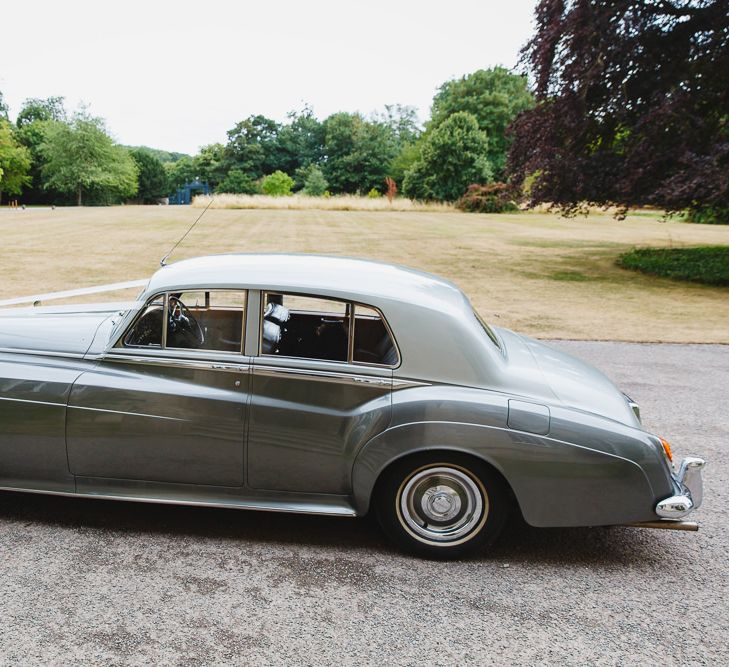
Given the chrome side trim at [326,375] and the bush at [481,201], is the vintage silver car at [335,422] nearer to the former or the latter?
the chrome side trim at [326,375]

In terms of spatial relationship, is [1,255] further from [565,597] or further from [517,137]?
[565,597]

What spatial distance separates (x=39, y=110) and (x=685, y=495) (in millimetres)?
101836

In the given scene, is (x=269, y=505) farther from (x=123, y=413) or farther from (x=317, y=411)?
→ (x=123, y=413)

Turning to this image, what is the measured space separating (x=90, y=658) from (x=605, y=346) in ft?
24.9

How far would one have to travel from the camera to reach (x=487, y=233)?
28312 mm

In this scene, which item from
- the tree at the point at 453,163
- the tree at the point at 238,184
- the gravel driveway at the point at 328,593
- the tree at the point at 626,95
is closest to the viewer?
the gravel driveway at the point at 328,593

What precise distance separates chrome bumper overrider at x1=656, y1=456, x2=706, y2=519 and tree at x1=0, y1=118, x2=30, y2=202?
229 feet

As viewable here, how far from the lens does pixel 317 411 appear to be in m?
3.36

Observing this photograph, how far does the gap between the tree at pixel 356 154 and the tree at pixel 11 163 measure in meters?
29.4

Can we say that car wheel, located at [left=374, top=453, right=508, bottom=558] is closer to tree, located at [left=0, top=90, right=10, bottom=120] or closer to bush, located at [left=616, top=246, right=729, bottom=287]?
bush, located at [left=616, top=246, right=729, bottom=287]

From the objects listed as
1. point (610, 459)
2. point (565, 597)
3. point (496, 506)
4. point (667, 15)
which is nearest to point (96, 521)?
A: point (496, 506)

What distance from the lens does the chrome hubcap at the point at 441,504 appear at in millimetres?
3320

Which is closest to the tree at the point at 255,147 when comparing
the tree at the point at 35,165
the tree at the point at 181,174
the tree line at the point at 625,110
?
the tree at the point at 181,174

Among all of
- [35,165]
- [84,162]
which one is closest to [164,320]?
[84,162]
